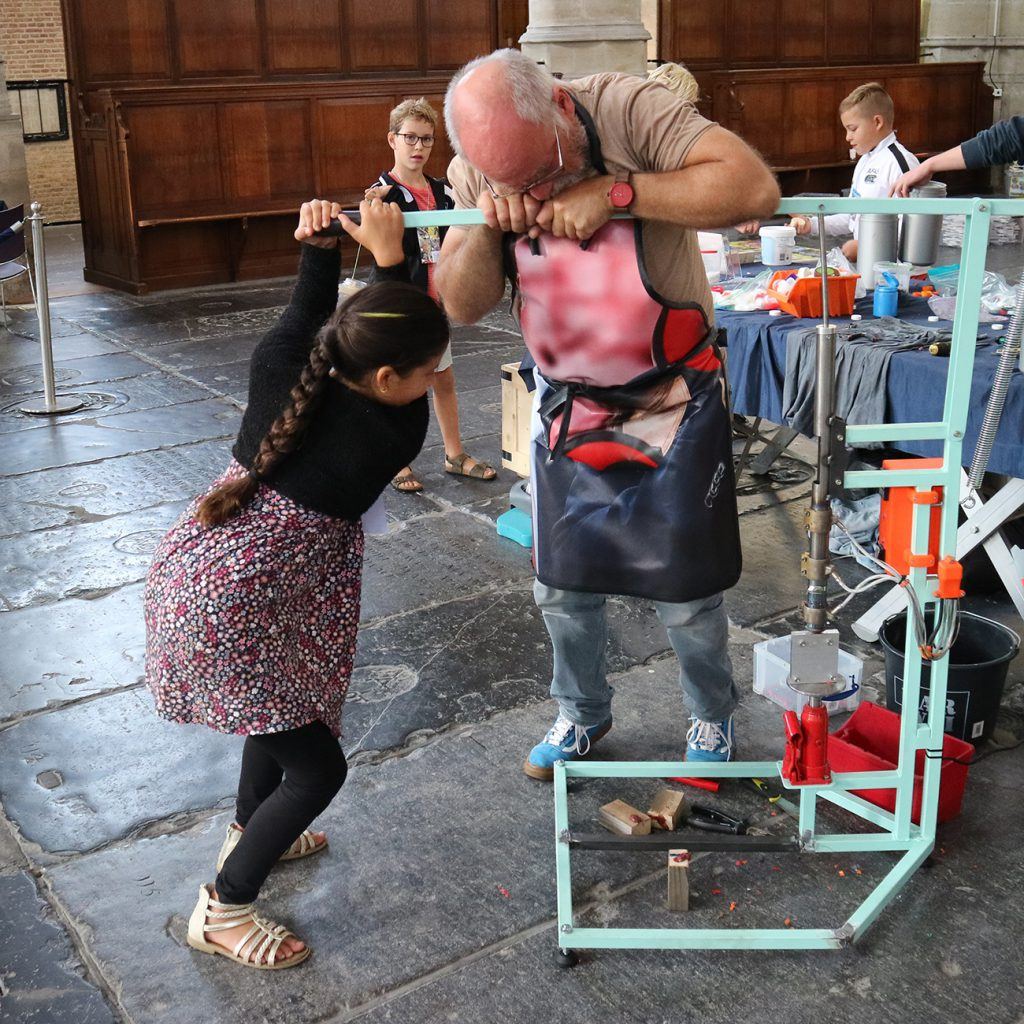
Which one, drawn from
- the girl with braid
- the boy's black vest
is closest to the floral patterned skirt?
the girl with braid

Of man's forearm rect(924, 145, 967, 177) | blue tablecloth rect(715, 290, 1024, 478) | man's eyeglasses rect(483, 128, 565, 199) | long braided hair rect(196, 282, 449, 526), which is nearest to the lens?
long braided hair rect(196, 282, 449, 526)

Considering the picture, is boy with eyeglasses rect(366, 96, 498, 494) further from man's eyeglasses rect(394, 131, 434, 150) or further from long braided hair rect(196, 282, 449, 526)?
long braided hair rect(196, 282, 449, 526)

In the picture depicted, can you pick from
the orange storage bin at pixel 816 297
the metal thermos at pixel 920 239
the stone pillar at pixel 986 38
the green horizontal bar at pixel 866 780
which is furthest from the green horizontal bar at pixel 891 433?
the stone pillar at pixel 986 38

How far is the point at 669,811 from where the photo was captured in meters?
3.02

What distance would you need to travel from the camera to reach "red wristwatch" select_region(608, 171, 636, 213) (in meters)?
2.42

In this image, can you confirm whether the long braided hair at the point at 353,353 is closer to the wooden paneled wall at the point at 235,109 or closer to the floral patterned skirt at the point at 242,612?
the floral patterned skirt at the point at 242,612

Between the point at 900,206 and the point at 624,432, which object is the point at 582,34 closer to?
the point at 624,432

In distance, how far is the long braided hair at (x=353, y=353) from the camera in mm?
2293

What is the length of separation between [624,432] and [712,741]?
2.92 feet

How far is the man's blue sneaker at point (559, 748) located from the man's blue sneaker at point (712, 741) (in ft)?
0.86

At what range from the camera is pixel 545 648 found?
13.4ft

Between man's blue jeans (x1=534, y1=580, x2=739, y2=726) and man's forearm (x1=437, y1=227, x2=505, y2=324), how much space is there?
718 mm

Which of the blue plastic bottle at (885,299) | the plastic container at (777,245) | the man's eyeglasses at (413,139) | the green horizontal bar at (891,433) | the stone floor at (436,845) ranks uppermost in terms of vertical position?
the man's eyeglasses at (413,139)

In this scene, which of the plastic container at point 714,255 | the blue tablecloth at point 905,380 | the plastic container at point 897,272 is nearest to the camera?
the blue tablecloth at point 905,380
